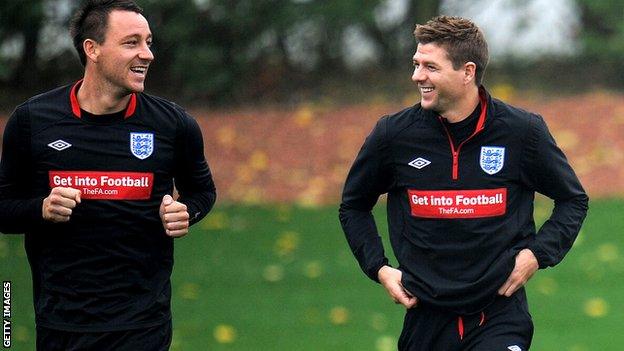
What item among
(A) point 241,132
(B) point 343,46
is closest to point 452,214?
(A) point 241,132

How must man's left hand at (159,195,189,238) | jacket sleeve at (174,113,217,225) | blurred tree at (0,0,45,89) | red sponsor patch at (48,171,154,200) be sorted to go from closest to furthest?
1. man's left hand at (159,195,189,238)
2. red sponsor patch at (48,171,154,200)
3. jacket sleeve at (174,113,217,225)
4. blurred tree at (0,0,45,89)

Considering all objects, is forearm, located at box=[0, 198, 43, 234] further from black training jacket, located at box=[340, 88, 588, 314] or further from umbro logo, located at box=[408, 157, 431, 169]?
umbro logo, located at box=[408, 157, 431, 169]

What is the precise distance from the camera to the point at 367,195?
20.6ft

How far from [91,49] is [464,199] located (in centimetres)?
170

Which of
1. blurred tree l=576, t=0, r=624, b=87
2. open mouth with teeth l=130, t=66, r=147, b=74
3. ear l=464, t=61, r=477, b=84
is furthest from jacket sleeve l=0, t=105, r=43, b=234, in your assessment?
blurred tree l=576, t=0, r=624, b=87

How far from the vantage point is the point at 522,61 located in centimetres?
2205

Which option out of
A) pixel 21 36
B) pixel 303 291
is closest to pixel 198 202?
pixel 303 291

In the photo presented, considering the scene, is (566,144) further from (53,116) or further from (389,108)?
(53,116)

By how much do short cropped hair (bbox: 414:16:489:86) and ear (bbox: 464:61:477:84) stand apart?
15 mm

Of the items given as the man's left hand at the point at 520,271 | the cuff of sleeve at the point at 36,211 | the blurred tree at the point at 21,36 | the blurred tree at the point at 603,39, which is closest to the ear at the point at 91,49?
the cuff of sleeve at the point at 36,211

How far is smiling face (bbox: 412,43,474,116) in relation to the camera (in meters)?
5.97

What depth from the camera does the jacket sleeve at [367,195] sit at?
6.16m

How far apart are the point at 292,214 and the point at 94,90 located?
10623 mm

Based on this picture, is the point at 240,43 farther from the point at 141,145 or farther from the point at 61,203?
the point at 61,203
